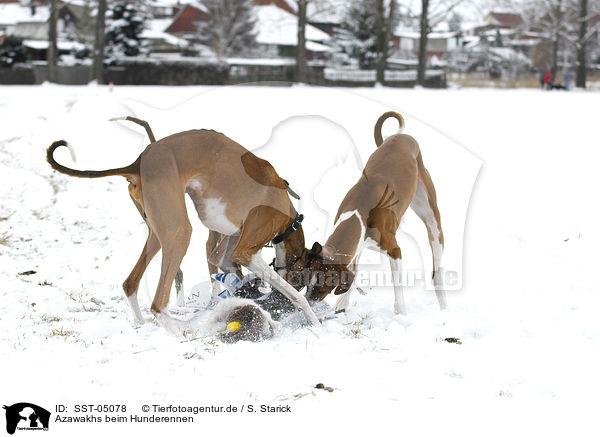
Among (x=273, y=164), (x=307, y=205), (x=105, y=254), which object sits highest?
(x=273, y=164)

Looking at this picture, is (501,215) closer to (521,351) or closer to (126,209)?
(521,351)

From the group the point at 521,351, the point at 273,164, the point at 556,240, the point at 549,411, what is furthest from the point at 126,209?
the point at 549,411

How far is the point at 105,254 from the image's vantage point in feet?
23.7

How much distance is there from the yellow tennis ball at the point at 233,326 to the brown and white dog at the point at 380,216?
2.44 feet

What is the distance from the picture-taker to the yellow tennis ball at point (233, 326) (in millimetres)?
4348

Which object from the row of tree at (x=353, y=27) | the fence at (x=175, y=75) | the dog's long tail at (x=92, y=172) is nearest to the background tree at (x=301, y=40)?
the row of tree at (x=353, y=27)

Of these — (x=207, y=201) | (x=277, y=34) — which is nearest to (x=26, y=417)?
(x=207, y=201)

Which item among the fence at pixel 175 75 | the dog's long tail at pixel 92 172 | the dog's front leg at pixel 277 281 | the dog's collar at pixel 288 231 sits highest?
the fence at pixel 175 75

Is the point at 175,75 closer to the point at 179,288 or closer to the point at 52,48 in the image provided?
the point at 52,48

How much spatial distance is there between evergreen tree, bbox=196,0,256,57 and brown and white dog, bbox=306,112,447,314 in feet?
151

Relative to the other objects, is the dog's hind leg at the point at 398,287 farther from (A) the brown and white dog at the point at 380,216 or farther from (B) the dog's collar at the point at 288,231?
(B) the dog's collar at the point at 288,231

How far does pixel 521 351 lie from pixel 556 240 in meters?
3.82

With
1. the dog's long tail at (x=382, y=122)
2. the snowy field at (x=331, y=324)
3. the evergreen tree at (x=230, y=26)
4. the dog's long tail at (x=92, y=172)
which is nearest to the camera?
the snowy field at (x=331, y=324)

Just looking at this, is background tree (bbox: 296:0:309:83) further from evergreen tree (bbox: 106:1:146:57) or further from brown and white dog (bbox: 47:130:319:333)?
brown and white dog (bbox: 47:130:319:333)
